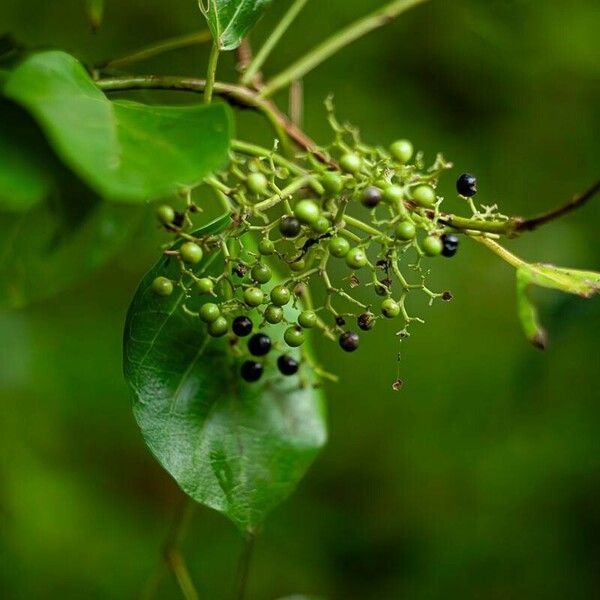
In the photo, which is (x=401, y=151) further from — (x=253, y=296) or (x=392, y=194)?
(x=253, y=296)

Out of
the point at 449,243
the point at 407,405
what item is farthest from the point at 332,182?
the point at 407,405

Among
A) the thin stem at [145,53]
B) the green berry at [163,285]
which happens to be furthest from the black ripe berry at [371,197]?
the thin stem at [145,53]

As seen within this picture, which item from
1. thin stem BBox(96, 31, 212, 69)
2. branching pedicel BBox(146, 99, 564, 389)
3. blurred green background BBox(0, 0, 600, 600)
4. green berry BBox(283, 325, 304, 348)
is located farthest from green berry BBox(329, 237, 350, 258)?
blurred green background BBox(0, 0, 600, 600)

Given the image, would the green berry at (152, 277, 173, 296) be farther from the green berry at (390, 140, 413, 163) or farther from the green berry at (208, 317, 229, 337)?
the green berry at (390, 140, 413, 163)

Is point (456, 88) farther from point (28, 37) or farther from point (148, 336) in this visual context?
point (148, 336)

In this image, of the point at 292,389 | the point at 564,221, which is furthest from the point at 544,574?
the point at 292,389

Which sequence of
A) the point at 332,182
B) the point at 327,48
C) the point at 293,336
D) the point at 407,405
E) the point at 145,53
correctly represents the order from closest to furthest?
1. the point at 332,182
2. the point at 293,336
3. the point at 145,53
4. the point at 327,48
5. the point at 407,405

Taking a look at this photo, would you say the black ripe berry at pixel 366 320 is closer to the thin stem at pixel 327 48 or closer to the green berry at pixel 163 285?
the green berry at pixel 163 285
